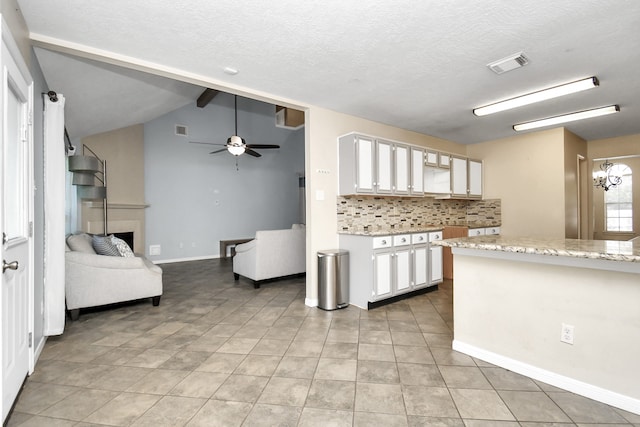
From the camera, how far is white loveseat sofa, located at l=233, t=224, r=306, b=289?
454 centimetres

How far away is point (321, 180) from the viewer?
3826 millimetres

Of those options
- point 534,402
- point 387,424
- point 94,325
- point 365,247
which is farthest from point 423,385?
point 94,325

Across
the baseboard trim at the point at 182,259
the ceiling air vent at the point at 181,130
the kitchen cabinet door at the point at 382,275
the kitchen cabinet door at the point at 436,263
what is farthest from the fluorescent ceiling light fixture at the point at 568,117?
the baseboard trim at the point at 182,259

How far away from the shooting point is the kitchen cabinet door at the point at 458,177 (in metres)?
5.10

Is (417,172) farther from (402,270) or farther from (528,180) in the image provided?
(528,180)

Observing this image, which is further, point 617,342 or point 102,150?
point 102,150

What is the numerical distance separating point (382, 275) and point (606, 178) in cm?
533

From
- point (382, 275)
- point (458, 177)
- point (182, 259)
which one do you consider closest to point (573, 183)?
point (458, 177)

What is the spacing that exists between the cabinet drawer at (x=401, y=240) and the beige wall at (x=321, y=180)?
76cm

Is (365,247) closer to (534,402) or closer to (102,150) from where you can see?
(534,402)

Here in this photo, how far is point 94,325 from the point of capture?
3057 millimetres

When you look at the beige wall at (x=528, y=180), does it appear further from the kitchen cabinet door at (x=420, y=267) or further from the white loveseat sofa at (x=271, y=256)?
the white loveseat sofa at (x=271, y=256)

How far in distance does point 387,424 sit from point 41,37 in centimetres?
348

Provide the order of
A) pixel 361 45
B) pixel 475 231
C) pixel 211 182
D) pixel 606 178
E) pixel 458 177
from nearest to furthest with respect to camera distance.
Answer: pixel 361 45 → pixel 475 231 → pixel 458 177 → pixel 606 178 → pixel 211 182
